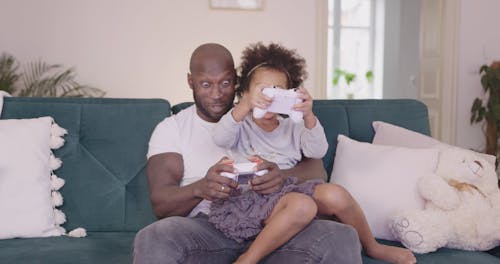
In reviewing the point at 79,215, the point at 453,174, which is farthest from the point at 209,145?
the point at 453,174

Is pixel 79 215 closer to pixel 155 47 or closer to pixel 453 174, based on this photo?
pixel 453 174

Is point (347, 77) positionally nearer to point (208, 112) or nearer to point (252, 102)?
point (208, 112)

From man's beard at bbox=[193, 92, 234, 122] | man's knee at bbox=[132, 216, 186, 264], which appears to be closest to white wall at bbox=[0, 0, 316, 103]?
man's beard at bbox=[193, 92, 234, 122]

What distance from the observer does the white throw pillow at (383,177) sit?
1937 millimetres

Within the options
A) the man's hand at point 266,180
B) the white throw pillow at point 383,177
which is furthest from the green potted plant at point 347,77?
the man's hand at point 266,180

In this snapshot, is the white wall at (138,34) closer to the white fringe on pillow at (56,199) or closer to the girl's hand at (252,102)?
the white fringe on pillow at (56,199)

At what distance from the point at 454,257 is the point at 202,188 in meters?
0.84

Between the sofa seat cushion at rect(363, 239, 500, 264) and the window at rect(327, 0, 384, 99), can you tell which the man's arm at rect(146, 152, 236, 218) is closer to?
the sofa seat cushion at rect(363, 239, 500, 264)

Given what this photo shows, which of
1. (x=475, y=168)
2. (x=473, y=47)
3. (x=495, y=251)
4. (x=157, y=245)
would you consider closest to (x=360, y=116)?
(x=475, y=168)

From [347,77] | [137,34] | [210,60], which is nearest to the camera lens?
[210,60]

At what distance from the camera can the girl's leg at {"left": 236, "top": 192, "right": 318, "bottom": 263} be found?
145cm

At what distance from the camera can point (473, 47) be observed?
16.0 ft

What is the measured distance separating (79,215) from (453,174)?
1337 mm

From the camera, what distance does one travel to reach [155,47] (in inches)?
174
